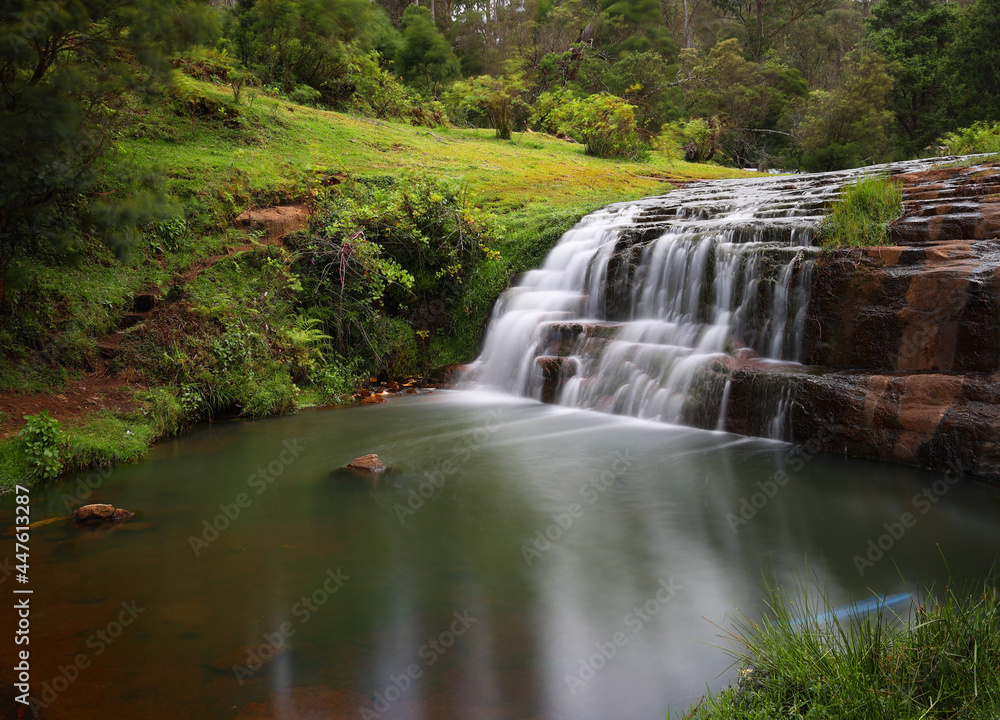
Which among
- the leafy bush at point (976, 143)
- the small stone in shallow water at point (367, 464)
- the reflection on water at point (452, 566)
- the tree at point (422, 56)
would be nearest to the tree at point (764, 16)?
the tree at point (422, 56)

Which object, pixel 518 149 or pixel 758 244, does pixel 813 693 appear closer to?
pixel 758 244

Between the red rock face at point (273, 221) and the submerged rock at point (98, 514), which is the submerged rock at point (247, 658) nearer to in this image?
the submerged rock at point (98, 514)

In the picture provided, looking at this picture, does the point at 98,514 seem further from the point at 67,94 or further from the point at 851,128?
the point at 851,128

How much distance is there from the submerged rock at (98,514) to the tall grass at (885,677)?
4.58 metres

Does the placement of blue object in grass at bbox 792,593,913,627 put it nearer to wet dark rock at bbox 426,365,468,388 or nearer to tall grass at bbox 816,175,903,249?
tall grass at bbox 816,175,903,249

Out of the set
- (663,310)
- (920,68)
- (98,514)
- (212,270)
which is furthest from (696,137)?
(98,514)

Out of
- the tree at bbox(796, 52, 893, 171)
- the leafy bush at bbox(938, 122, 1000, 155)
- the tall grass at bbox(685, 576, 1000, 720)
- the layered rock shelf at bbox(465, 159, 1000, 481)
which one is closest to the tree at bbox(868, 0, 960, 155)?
the tree at bbox(796, 52, 893, 171)

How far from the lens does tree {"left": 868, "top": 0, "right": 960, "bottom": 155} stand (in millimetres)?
24422

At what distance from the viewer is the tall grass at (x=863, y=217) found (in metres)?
7.77

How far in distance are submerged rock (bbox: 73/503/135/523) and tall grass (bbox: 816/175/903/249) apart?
7.92 m

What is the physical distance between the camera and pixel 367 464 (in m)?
6.43

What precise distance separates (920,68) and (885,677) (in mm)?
30023

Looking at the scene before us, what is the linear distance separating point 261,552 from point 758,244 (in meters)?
7.16

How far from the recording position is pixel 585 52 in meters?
36.8
